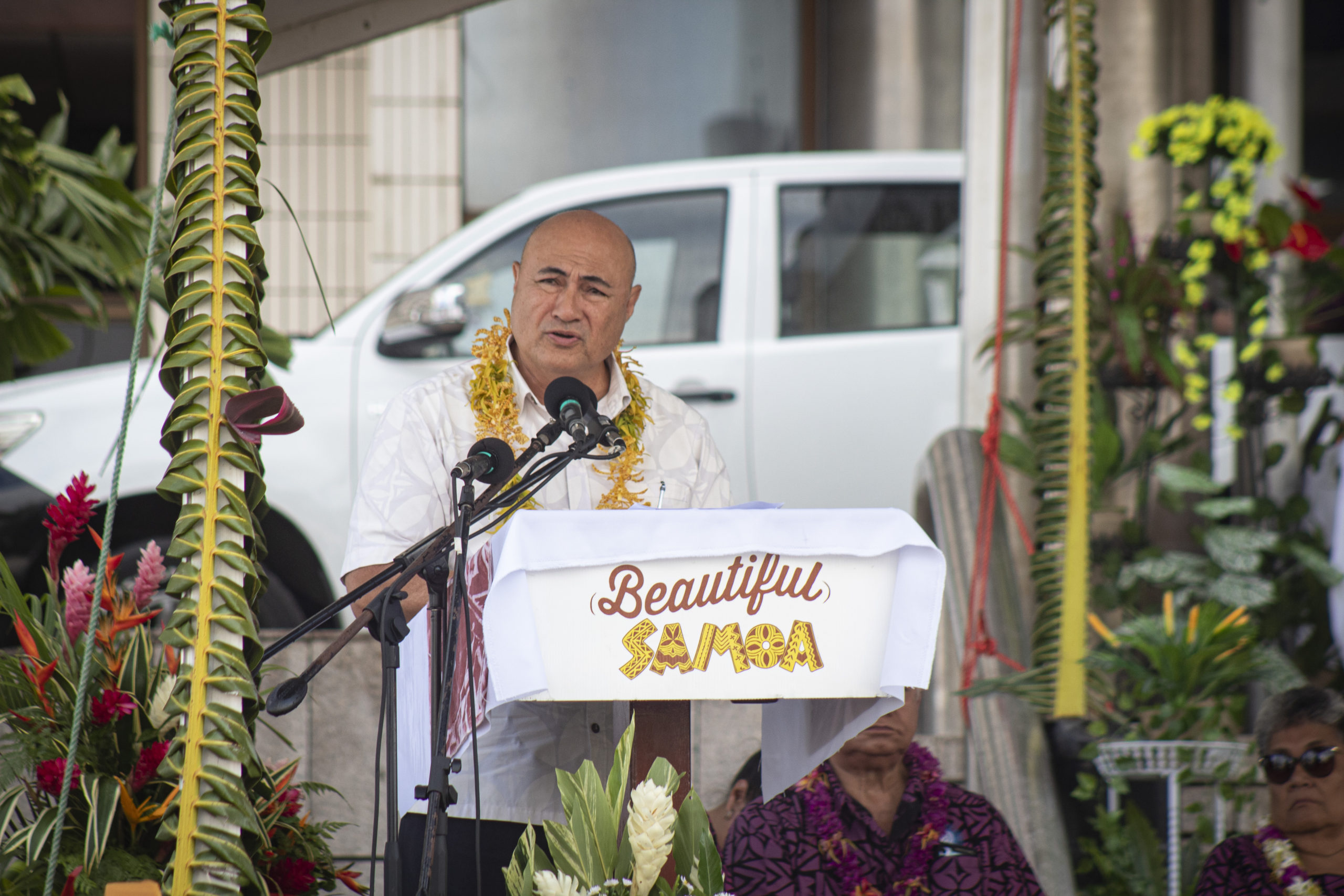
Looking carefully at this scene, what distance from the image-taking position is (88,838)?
77.0 inches

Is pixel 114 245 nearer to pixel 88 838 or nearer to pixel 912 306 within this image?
pixel 88 838

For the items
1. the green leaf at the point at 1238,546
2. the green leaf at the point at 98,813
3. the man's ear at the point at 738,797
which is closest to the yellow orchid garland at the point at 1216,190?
the green leaf at the point at 1238,546

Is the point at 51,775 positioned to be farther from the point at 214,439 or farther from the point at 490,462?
the point at 490,462

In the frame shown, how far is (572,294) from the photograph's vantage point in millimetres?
2688

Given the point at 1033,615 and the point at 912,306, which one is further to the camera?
the point at 912,306

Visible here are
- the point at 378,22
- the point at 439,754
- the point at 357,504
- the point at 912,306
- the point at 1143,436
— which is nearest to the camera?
the point at 439,754

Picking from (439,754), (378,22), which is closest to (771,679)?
(439,754)

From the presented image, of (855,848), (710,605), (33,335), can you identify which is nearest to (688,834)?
(710,605)

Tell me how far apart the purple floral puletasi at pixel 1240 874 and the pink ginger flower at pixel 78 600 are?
2.59 m

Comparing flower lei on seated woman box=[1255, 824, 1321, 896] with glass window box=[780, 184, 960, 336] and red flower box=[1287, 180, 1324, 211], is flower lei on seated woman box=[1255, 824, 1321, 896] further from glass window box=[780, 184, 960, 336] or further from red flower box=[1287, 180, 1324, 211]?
glass window box=[780, 184, 960, 336]

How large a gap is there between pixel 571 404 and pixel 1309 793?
224 cm

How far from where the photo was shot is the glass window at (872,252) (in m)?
5.70

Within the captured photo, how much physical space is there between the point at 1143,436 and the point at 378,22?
290cm

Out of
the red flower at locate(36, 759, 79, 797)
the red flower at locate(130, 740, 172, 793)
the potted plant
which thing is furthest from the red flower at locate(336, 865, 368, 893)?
the red flower at locate(36, 759, 79, 797)
